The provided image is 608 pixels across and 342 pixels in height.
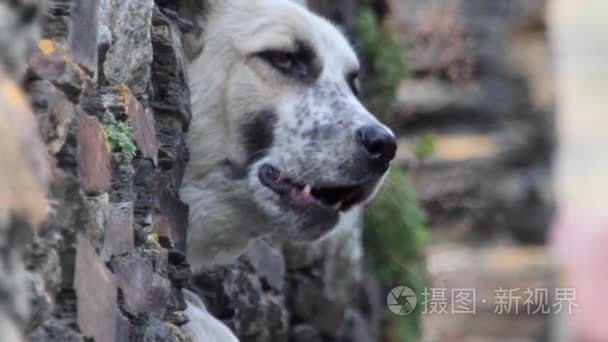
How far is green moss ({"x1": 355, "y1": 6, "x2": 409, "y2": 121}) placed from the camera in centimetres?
786

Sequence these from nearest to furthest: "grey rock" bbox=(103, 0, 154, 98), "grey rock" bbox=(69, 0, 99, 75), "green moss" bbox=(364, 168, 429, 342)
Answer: "grey rock" bbox=(69, 0, 99, 75)
"grey rock" bbox=(103, 0, 154, 98)
"green moss" bbox=(364, 168, 429, 342)

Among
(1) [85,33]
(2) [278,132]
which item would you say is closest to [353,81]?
(2) [278,132]

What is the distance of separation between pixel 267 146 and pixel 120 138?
1218mm

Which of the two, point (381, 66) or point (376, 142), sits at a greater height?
point (376, 142)

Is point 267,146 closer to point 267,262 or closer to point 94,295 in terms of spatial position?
point 267,262

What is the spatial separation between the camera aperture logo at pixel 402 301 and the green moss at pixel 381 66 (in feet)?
2.86

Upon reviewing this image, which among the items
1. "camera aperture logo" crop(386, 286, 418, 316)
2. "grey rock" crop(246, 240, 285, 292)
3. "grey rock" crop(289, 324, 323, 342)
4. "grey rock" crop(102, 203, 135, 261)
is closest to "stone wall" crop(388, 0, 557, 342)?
"camera aperture logo" crop(386, 286, 418, 316)

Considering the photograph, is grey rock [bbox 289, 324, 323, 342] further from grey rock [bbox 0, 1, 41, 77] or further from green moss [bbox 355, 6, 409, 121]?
grey rock [bbox 0, 1, 41, 77]

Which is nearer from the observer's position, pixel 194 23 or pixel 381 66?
pixel 194 23

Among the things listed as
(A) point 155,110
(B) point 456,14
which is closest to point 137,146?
(A) point 155,110

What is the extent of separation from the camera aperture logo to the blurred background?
2cm

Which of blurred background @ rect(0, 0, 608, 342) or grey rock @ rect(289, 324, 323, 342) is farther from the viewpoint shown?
grey rock @ rect(289, 324, 323, 342)

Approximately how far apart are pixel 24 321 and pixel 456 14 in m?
9.04

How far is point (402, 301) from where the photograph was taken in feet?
25.0
